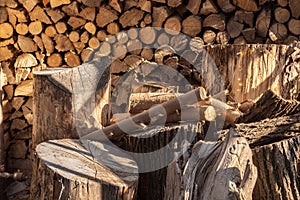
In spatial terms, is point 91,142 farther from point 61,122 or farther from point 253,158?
point 253,158

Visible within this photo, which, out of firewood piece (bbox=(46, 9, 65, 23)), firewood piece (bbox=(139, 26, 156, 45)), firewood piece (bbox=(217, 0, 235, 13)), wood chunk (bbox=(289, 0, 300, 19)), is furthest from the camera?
firewood piece (bbox=(46, 9, 65, 23))

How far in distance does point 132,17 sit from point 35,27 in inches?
29.9

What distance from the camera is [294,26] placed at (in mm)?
3207

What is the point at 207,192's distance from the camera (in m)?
Result: 1.29

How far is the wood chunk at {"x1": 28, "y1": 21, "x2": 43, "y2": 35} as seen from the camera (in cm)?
357

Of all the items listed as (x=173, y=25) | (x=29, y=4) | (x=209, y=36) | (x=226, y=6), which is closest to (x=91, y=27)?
(x=29, y=4)

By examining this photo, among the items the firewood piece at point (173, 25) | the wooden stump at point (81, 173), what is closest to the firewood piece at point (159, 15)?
the firewood piece at point (173, 25)

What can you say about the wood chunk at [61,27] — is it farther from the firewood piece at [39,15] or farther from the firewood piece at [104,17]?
the firewood piece at [104,17]

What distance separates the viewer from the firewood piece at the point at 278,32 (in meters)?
3.24

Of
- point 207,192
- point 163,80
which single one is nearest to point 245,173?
point 207,192

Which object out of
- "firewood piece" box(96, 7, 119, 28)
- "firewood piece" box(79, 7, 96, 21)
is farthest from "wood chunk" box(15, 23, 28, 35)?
Result: "firewood piece" box(96, 7, 119, 28)

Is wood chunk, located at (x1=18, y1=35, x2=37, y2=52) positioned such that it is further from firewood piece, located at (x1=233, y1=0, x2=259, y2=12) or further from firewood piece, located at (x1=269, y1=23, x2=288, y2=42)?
firewood piece, located at (x1=269, y1=23, x2=288, y2=42)

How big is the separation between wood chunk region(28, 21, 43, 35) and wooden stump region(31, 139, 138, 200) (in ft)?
6.83

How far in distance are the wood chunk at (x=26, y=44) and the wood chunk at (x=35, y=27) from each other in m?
0.07
